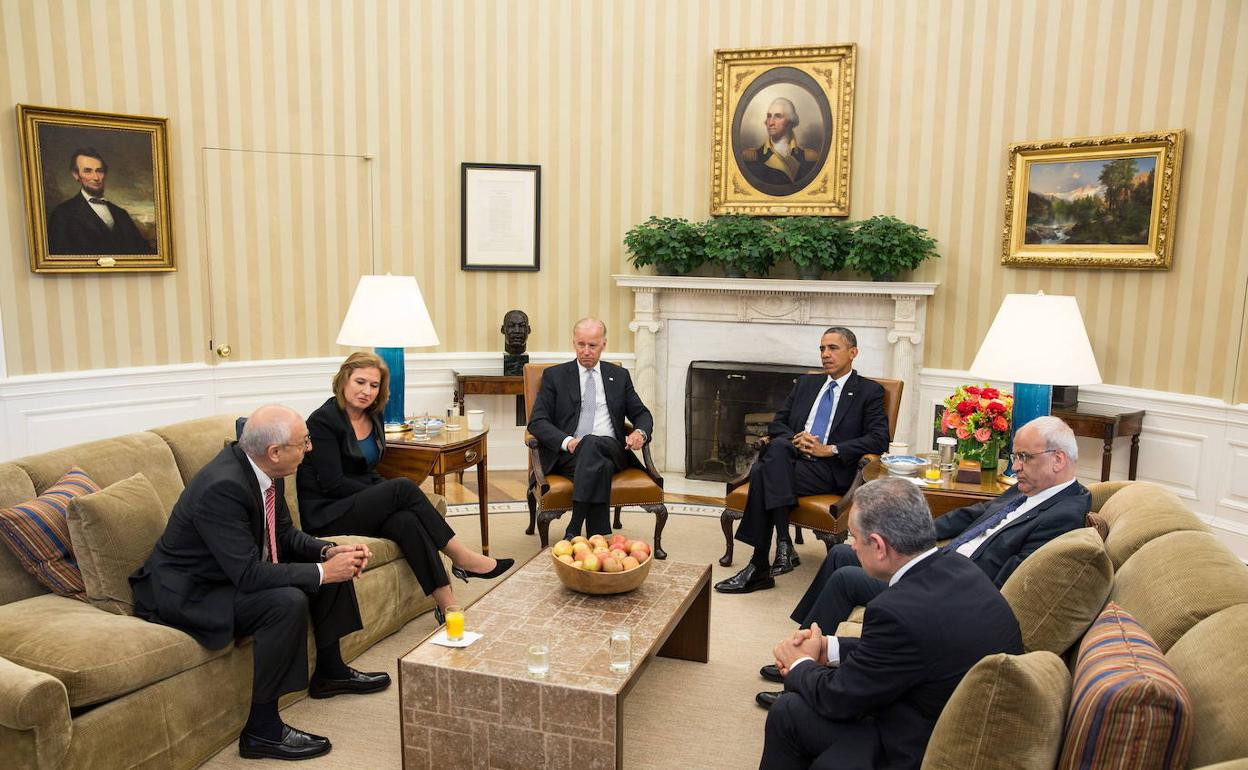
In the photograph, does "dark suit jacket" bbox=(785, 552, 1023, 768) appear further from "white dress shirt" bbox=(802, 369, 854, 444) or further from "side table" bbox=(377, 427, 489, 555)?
"side table" bbox=(377, 427, 489, 555)

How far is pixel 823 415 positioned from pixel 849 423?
17cm

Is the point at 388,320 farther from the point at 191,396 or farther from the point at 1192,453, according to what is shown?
the point at 1192,453

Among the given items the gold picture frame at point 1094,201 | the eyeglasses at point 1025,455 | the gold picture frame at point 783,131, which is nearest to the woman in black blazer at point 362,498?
the eyeglasses at point 1025,455

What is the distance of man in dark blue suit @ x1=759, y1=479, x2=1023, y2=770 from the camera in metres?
2.43

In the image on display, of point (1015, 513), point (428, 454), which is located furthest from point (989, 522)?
point (428, 454)

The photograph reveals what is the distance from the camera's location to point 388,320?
519cm

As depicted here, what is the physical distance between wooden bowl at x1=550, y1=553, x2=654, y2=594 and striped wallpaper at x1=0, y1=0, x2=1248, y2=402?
4.04 m

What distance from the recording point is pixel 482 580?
515 centimetres

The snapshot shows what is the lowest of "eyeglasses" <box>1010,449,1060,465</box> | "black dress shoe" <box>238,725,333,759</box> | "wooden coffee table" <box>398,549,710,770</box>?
"black dress shoe" <box>238,725,333,759</box>

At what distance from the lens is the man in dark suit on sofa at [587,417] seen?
210 inches

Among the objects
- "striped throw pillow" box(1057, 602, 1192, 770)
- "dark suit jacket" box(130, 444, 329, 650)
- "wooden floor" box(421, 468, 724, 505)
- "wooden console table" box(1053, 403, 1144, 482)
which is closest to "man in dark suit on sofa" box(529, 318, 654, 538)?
"wooden floor" box(421, 468, 724, 505)

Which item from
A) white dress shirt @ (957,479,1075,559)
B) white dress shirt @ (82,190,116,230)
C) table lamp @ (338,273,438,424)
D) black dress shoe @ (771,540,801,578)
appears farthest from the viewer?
white dress shirt @ (82,190,116,230)

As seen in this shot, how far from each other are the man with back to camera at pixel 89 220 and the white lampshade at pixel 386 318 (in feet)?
7.20

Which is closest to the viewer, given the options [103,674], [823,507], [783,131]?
[103,674]
